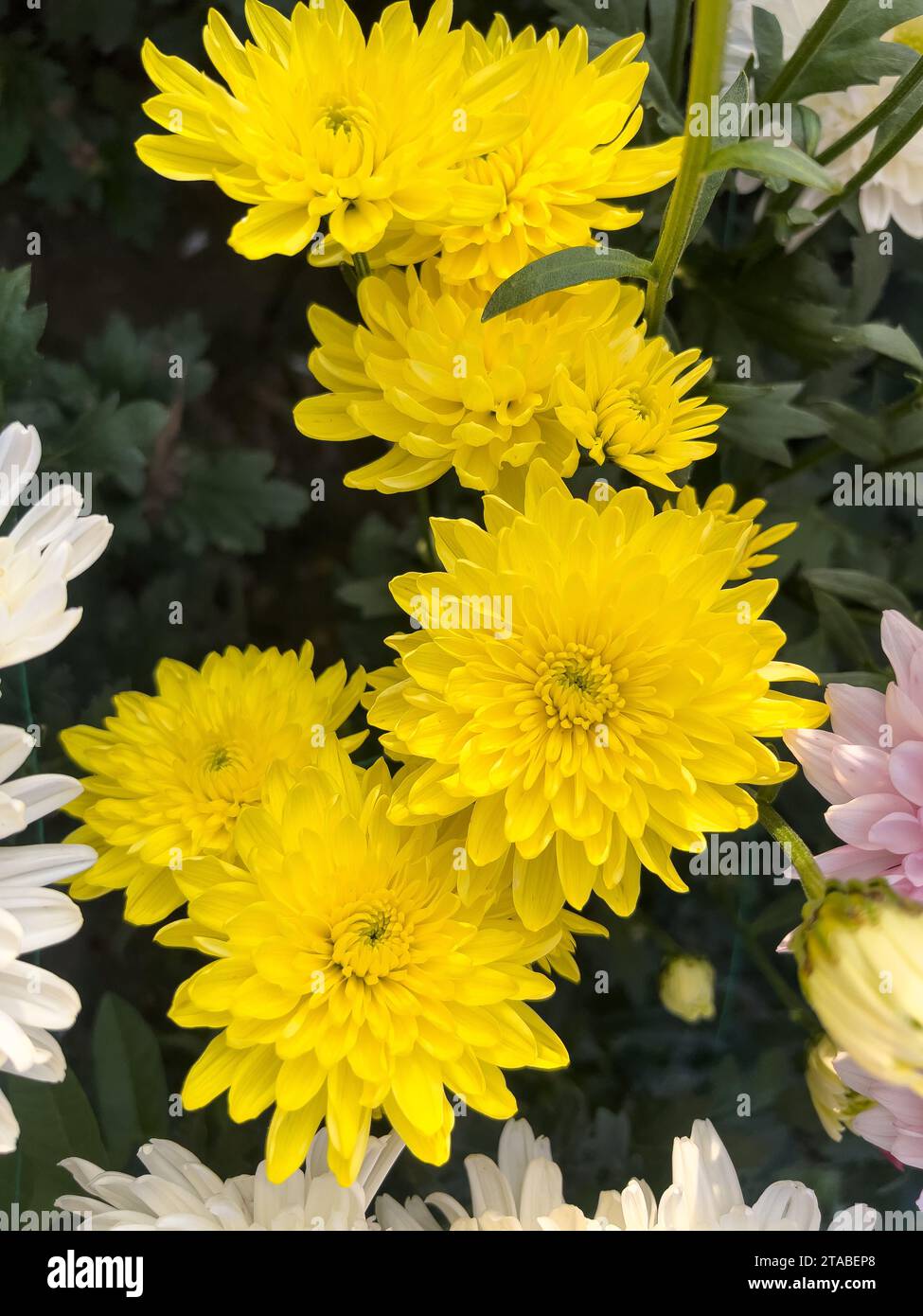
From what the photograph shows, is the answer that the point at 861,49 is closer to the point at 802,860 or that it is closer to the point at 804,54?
the point at 804,54

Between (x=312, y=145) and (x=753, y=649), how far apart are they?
0.35 meters

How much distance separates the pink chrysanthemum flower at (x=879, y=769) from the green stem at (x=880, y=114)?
0.32 meters

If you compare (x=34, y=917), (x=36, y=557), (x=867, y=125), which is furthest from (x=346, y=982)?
(x=867, y=125)

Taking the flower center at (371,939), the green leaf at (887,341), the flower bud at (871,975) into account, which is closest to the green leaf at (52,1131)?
the flower center at (371,939)

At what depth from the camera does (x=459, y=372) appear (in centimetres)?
60

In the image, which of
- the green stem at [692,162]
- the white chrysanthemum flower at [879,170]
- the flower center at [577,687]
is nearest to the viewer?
the green stem at [692,162]

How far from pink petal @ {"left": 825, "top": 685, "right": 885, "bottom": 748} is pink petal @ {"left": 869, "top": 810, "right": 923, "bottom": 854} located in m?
0.06

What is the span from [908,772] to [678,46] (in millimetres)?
568

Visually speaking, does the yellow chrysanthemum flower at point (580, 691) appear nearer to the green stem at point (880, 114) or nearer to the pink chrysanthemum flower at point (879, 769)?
the pink chrysanthemum flower at point (879, 769)

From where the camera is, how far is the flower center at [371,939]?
24.3 inches

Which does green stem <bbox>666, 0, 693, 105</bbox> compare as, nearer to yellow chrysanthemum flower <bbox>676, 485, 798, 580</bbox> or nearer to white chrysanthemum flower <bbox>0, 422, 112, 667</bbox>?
yellow chrysanthemum flower <bbox>676, 485, 798, 580</bbox>

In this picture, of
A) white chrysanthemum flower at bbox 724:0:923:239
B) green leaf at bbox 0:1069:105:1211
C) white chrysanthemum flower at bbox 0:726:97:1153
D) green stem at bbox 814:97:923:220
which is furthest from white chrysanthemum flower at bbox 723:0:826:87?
green leaf at bbox 0:1069:105:1211
